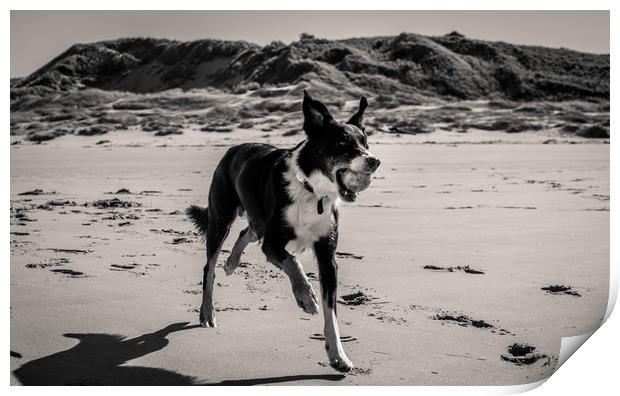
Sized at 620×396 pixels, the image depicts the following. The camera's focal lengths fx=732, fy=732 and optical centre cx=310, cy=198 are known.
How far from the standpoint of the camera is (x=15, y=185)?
11.7 m

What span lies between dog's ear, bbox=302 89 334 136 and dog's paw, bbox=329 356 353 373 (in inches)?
54.1

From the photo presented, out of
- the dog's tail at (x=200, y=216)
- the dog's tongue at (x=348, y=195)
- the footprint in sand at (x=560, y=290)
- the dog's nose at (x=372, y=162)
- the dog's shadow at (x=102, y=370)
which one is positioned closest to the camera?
the dog's shadow at (x=102, y=370)

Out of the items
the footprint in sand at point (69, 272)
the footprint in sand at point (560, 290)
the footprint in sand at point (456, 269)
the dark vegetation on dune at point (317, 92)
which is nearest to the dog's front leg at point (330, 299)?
the footprint in sand at point (456, 269)

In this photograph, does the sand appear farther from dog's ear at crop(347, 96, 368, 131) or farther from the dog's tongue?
dog's ear at crop(347, 96, 368, 131)

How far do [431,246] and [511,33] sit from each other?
226cm

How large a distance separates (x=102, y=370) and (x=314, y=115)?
1927 mm

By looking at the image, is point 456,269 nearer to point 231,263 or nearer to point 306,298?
point 231,263

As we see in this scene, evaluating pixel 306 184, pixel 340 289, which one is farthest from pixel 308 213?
pixel 340 289

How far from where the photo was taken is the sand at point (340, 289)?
4.22 metres

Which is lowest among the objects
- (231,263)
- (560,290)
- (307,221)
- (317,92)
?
(560,290)

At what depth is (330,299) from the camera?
13.9 feet

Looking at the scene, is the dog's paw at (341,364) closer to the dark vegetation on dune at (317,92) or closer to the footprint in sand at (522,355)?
the footprint in sand at (522,355)

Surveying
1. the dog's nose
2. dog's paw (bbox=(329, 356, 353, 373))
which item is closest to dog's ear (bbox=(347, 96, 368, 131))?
the dog's nose

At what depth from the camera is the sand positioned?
4.22 m
